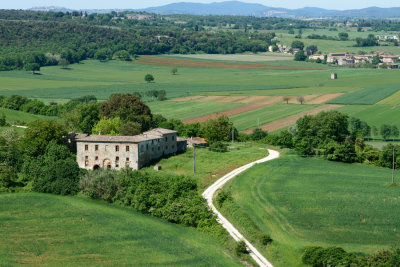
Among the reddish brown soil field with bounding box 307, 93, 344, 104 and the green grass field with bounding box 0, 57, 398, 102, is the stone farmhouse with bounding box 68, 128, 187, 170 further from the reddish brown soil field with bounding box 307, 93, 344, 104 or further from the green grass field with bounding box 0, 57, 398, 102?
the green grass field with bounding box 0, 57, 398, 102

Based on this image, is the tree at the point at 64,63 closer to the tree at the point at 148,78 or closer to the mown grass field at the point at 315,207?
the tree at the point at 148,78

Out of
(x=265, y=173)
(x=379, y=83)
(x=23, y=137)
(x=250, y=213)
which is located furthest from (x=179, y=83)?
(x=250, y=213)

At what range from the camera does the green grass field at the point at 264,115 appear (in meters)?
106

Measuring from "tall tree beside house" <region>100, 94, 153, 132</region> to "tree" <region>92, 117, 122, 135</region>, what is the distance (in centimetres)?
232

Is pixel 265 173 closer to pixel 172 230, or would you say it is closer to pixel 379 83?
pixel 172 230

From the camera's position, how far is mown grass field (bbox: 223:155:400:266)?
171 feet

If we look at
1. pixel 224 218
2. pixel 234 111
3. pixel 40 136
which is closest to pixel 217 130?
pixel 40 136

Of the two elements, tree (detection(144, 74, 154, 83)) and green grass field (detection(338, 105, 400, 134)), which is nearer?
green grass field (detection(338, 105, 400, 134))

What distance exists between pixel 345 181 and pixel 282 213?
37.9ft

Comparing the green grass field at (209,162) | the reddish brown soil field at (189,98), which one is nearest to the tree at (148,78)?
the reddish brown soil field at (189,98)

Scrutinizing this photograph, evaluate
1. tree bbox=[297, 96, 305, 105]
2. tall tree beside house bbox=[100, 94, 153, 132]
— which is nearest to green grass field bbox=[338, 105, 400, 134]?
tree bbox=[297, 96, 305, 105]

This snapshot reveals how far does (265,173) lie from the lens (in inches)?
A: 2758

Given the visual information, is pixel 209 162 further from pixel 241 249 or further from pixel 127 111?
pixel 241 249

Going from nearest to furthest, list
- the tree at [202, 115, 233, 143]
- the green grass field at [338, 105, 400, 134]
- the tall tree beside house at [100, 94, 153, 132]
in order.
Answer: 1. the tree at [202, 115, 233, 143]
2. the tall tree beside house at [100, 94, 153, 132]
3. the green grass field at [338, 105, 400, 134]
